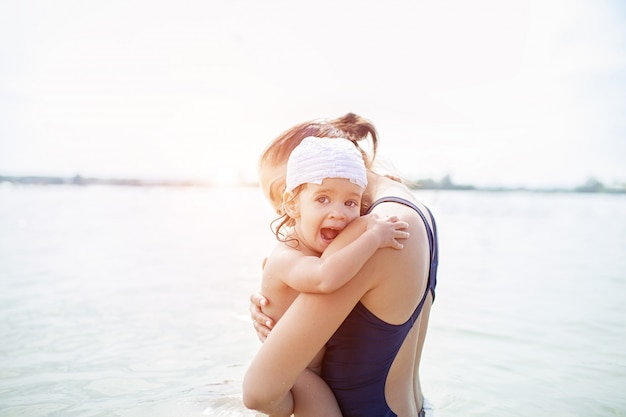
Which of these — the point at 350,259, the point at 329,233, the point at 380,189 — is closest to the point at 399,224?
the point at 350,259

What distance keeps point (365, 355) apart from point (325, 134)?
1.14 meters

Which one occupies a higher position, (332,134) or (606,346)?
(332,134)

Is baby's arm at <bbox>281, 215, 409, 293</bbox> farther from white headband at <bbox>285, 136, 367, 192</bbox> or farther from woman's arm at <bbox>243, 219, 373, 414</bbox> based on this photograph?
white headband at <bbox>285, 136, 367, 192</bbox>

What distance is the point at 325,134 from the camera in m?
2.84

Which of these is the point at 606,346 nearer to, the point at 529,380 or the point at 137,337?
the point at 529,380

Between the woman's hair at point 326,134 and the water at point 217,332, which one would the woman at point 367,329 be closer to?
the woman's hair at point 326,134

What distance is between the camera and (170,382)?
183 inches

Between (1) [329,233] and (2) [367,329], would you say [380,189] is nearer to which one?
(1) [329,233]

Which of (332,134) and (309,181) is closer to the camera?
(309,181)

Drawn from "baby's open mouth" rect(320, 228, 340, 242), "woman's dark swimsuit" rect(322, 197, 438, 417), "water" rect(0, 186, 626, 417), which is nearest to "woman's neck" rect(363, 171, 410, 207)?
"woman's dark swimsuit" rect(322, 197, 438, 417)

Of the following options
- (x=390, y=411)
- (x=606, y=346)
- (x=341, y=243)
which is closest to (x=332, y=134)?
(x=341, y=243)

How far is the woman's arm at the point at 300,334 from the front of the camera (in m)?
2.23

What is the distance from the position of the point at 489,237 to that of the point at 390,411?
1530 cm

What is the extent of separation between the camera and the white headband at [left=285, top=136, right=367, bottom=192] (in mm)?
2420
